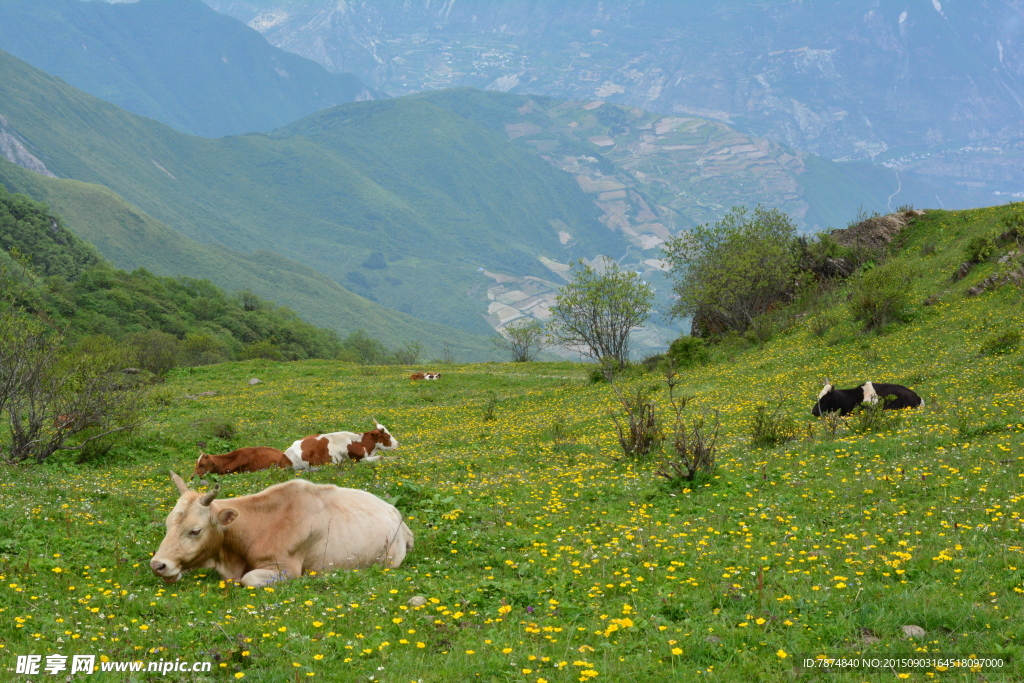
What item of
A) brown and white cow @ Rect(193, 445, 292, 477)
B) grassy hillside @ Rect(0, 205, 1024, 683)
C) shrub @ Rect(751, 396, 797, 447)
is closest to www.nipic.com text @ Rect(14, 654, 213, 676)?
grassy hillside @ Rect(0, 205, 1024, 683)

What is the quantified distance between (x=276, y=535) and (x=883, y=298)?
30.4 metres

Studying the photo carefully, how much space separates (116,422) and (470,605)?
767 inches

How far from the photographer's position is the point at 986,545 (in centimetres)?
909

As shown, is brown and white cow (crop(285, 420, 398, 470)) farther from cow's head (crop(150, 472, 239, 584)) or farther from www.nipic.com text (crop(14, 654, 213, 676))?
www.nipic.com text (crop(14, 654, 213, 676))

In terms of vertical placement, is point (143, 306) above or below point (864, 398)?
above

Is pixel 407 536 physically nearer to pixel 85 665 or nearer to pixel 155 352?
pixel 85 665

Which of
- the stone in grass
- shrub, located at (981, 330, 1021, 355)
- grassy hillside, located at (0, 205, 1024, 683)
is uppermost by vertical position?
shrub, located at (981, 330, 1021, 355)

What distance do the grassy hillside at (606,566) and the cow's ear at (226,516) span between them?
0.76 metres

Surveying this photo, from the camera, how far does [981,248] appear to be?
3472 centimetres

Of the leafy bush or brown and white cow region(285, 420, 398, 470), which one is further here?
brown and white cow region(285, 420, 398, 470)

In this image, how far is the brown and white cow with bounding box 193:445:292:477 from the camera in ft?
65.8

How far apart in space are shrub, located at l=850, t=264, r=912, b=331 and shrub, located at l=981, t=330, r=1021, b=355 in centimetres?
823

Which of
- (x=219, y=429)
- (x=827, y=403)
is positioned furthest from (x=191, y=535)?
(x=219, y=429)

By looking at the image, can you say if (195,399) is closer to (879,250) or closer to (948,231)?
(879,250)
